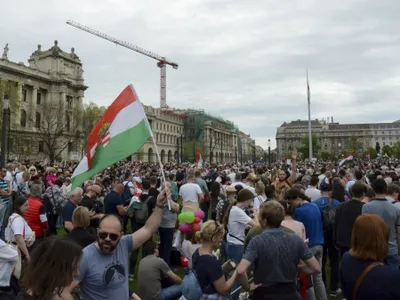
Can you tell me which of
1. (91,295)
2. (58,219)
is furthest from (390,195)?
(58,219)

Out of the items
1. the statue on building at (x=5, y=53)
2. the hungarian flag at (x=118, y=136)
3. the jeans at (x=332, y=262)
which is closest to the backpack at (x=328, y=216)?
the jeans at (x=332, y=262)

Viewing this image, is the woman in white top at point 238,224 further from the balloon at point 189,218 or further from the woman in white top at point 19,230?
the woman in white top at point 19,230

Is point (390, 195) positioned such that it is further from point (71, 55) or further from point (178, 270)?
point (71, 55)

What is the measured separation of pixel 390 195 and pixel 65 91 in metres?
66.1

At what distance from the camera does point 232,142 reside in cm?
14488

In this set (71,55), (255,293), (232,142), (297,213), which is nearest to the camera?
(255,293)

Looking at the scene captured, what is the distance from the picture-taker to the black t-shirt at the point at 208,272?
365 centimetres

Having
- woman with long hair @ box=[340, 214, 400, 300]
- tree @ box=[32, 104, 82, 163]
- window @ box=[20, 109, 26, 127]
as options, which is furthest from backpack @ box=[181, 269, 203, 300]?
window @ box=[20, 109, 26, 127]

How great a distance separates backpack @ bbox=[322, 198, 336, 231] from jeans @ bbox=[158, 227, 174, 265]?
3.17 meters

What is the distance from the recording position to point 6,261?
3.89 metres

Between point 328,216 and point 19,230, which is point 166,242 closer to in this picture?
point 19,230

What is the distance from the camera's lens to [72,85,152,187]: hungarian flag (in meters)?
4.10

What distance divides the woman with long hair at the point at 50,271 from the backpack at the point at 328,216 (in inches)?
207

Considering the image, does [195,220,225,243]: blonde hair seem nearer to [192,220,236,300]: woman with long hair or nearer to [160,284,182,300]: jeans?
[192,220,236,300]: woman with long hair
